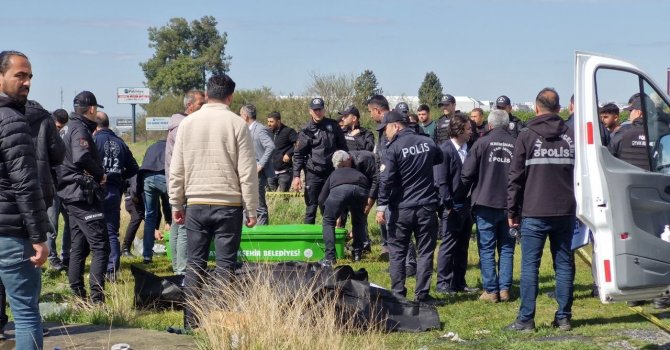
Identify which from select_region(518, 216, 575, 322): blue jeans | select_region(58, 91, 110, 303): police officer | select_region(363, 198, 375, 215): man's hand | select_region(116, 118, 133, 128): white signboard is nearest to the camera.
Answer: select_region(518, 216, 575, 322): blue jeans

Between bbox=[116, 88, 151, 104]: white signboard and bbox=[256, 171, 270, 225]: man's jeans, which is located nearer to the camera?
bbox=[256, 171, 270, 225]: man's jeans

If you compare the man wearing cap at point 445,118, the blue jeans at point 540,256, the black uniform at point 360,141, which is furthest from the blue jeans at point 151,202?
the blue jeans at point 540,256

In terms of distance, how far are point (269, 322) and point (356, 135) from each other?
819 centimetres

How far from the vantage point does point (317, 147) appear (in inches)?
523

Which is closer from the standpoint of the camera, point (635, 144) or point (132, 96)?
point (635, 144)

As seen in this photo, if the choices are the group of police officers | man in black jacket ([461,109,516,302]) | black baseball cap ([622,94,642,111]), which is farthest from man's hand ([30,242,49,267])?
man in black jacket ([461,109,516,302])

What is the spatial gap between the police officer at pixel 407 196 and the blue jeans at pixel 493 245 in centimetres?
56

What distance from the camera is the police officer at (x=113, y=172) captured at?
10555 millimetres

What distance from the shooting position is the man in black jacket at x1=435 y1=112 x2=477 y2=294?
33.1 feet

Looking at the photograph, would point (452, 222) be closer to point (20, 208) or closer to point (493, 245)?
point (493, 245)

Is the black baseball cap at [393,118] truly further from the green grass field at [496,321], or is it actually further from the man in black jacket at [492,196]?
the green grass field at [496,321]

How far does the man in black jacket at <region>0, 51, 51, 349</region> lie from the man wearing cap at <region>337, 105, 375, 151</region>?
8.88 m

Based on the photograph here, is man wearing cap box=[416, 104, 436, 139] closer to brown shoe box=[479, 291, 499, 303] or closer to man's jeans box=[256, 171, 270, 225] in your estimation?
man's jeans box=[256, 171, 270, 225]

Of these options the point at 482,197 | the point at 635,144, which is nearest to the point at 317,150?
the point at 482,197
